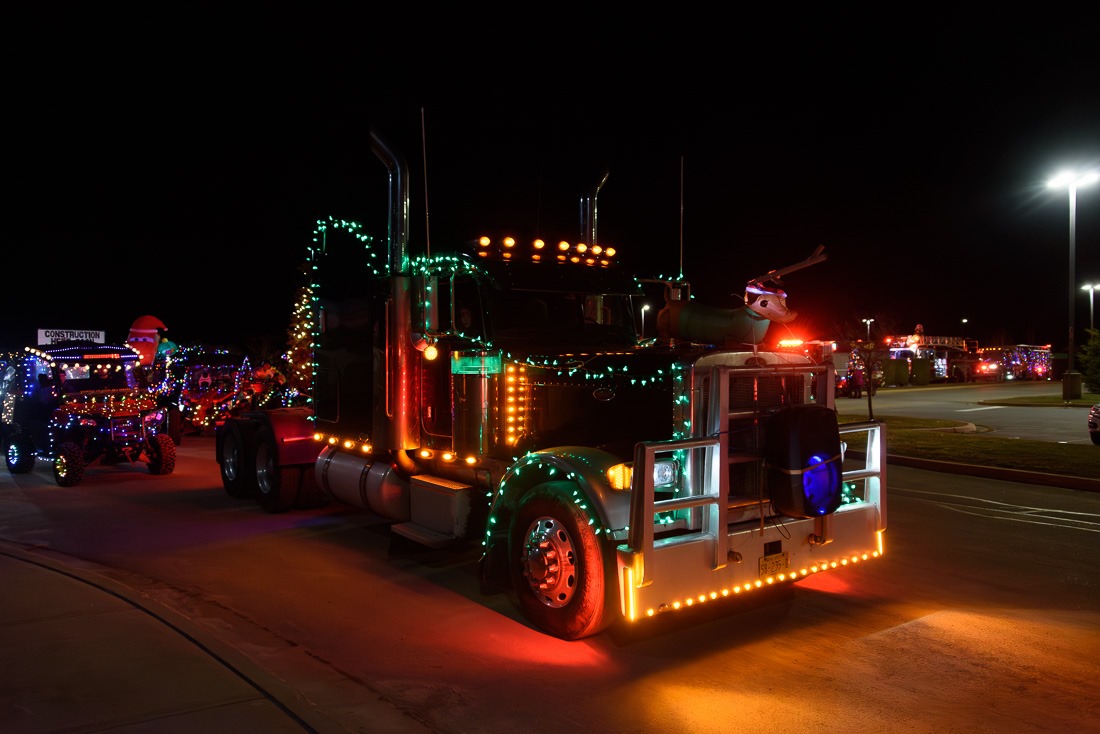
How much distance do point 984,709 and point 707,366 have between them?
2497mm

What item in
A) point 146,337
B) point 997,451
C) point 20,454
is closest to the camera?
point 20,454

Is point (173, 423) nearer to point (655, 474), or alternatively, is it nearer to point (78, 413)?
point (78, 413)

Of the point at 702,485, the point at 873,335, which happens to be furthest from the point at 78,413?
the point at 873,335

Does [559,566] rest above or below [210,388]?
below

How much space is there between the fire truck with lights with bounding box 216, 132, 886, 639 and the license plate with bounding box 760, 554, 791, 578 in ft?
0.04

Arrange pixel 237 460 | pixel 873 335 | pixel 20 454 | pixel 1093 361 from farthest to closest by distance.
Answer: pixel 873 335 → pixel 1093 361 → pixel 20 454 → pixel 237 460

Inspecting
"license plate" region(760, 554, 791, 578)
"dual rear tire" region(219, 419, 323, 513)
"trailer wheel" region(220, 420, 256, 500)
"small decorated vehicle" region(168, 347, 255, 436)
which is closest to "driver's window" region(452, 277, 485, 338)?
"license plate" region(760, 554, 791, 578)

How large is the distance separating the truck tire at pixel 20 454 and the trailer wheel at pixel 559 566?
39.0 ft

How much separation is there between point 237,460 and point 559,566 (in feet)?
23.0

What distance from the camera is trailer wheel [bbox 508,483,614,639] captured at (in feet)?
17.5

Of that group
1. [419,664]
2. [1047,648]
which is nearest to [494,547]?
[419,664]

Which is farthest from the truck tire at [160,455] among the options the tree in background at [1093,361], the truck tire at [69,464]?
the tree in background at [1093,361]

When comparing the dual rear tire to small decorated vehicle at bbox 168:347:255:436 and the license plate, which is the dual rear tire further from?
small decorated vehicle at bbox 168:347:255:436

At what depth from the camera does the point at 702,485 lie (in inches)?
215
